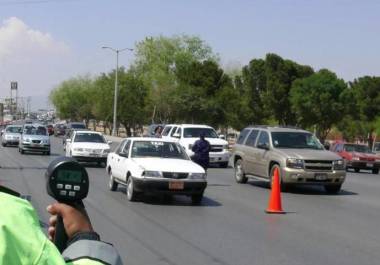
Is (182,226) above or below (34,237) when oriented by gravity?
below

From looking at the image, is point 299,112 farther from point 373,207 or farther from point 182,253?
point 182,253

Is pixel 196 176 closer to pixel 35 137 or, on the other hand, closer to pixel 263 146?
pixel 263 146

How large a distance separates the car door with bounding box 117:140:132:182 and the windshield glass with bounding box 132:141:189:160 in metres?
0.18

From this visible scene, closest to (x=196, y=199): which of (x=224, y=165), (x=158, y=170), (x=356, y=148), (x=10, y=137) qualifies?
(x=158, y=170)

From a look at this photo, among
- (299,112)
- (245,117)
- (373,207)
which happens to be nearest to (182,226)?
(373,207)

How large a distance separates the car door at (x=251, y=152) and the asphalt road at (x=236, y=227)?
158cm

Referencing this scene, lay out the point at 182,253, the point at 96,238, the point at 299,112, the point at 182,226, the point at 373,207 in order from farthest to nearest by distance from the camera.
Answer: the point at 299,112 → the point at 373,207 → the point at 182,226 → the point at 182,253 → the point at 96,238

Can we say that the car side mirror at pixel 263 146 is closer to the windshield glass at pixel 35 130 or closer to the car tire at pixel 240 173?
the car tire at pixel 240 173

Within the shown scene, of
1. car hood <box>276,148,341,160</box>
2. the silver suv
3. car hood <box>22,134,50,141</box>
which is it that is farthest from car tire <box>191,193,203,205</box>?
car hood <box>22,134,50,141</box>

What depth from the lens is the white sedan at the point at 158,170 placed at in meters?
14.4

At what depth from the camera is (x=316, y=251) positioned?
30.5ft

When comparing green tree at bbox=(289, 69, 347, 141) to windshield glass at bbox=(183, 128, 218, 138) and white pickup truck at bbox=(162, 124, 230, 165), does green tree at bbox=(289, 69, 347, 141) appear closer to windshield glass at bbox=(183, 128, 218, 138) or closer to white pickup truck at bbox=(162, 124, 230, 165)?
windshield glass at bbox=(183, 128, 218, 138)

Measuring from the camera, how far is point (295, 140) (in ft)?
65.7

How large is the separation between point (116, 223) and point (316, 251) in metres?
3.72
